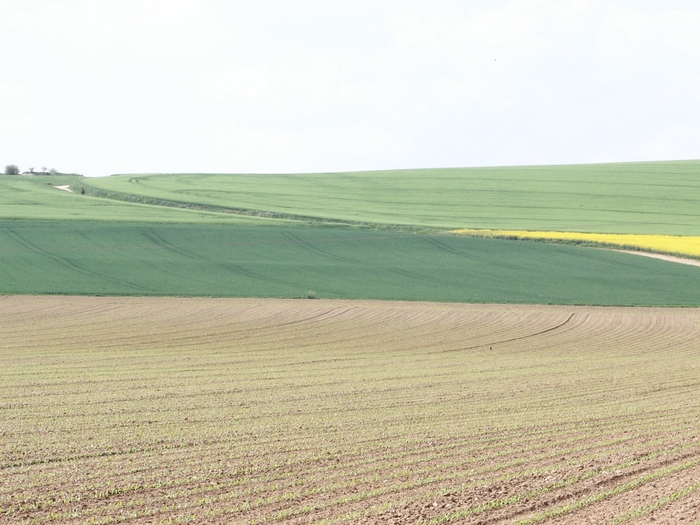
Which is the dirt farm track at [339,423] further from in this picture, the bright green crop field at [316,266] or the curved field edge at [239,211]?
the curved field edge at [239,211]

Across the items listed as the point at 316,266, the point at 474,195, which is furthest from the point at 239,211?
the point at 316,266

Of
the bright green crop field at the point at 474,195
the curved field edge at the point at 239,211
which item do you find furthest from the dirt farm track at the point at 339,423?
the bright green crop field at the point at 474,195

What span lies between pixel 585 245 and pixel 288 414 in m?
44.7

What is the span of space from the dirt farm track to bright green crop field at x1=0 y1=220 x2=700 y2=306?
7.92 m

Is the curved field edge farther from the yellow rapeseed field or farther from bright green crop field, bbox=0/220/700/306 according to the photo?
bright green crop field, bbox=0/220/700/306

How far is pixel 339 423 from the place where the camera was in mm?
14828

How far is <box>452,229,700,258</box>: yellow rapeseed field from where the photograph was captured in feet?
177

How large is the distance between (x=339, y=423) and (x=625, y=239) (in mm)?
46603

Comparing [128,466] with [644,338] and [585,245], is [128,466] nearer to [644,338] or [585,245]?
[644,338]

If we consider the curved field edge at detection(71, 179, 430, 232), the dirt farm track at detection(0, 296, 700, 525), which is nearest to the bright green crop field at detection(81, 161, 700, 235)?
the curved field edge at detection(71, 179, 430, 232)

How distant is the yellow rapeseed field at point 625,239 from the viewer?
53.9 m

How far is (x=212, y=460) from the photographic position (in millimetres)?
12016

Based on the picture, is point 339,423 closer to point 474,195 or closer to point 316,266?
point 316,266

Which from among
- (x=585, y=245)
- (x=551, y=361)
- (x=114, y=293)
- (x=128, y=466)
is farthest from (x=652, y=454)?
(x=585, y=245)
